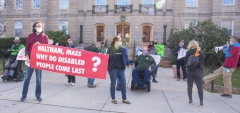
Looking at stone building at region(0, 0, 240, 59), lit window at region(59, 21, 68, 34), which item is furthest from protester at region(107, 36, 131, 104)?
lit window at region(59, 21, 68, 34)

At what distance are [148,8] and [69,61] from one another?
18095 mm

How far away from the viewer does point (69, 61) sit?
18.1 feet

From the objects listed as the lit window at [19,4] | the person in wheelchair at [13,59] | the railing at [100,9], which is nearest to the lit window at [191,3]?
the railing at [100,9]

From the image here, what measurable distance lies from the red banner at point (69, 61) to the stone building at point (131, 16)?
1696 cm

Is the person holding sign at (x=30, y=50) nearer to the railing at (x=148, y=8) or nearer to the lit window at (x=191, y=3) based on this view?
the railing at (x=148, y=8)

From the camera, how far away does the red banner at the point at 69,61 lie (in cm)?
541

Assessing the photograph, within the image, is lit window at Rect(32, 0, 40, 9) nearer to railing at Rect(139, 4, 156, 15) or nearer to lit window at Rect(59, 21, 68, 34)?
lit window at Rect(59, 21, 68, 34)

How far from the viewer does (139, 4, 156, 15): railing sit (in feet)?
72.2

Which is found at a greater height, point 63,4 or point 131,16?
point 63,4

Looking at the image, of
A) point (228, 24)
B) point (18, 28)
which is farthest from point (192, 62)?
point (18, 28)

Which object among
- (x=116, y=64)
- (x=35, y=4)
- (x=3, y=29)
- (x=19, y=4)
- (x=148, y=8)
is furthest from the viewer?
(x=3, y=29)

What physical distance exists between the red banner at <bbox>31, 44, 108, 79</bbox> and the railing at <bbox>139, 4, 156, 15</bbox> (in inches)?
701

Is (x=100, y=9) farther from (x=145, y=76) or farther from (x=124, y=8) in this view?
(x=145, y=76)

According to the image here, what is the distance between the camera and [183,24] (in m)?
22.4
